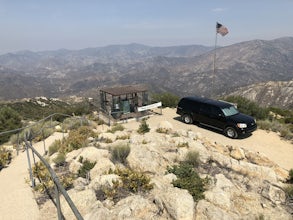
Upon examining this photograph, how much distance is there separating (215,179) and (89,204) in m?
4.27

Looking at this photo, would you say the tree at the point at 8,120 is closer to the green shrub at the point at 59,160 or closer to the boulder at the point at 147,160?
the green shrub at the point at 59,160

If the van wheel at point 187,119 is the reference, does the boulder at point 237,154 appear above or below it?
above

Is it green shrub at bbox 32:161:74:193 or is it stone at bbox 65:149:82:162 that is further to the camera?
stone at bbox 65:149:82:162

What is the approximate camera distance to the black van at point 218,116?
15109 millimetres

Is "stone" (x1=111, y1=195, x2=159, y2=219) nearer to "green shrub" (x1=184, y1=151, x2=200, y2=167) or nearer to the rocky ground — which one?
the rocky ground

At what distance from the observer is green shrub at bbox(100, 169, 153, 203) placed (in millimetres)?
6770

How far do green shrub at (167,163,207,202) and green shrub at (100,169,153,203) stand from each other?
3.26 feet

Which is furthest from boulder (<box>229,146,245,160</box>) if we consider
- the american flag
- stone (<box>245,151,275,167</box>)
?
the american flag

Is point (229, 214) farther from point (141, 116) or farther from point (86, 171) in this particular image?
point (141, 116)

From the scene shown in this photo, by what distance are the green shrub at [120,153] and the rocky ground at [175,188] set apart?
0.73 feet

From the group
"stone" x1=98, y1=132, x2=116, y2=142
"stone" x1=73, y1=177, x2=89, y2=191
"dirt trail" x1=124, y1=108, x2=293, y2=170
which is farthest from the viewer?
"dirt trail" x1=124, y1=108, x2=293, y2=170

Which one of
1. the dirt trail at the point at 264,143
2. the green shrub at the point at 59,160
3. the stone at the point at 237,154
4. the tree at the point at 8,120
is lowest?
the tree at the point at 8,120

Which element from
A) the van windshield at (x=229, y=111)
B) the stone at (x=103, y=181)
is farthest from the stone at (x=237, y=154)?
the stone at (x=103, y=181)

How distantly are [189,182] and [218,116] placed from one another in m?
9.18
